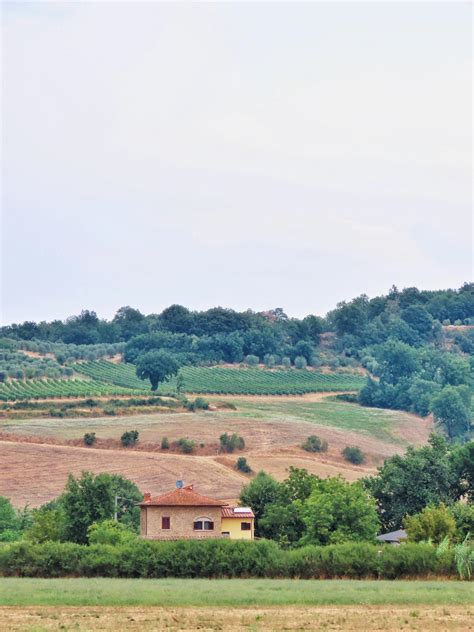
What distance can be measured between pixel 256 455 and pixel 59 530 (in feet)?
160

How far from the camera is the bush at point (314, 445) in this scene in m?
132

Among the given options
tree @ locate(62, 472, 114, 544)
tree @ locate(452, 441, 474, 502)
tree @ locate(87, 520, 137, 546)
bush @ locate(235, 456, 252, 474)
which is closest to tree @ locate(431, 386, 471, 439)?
bush @ locate(235, 456, 252, 474)

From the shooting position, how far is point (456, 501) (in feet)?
295

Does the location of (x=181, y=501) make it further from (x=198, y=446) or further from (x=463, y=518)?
(x=198, y=446)

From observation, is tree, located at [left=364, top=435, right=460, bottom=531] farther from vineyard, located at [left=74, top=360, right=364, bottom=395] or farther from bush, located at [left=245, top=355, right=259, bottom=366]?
bush, located at [left=245, top=355, right=259, bottom=366]

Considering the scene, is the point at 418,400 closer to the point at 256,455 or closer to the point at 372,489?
the point at 256,455

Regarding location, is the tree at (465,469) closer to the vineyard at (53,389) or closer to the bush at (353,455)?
the bush at (353,455)

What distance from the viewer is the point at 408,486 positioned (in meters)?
88.5

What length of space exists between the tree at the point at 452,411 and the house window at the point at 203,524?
80300 mm

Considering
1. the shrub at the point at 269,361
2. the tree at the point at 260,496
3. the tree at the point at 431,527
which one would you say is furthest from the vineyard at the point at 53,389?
the tree at the point at 431,527

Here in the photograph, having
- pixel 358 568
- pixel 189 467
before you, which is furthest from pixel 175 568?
pixel 189 467

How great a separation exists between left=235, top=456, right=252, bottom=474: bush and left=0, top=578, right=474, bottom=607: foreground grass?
201 ft

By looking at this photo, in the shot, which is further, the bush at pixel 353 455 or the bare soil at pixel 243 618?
the bush at pixel 353 455

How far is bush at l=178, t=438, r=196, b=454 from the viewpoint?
408 ft
